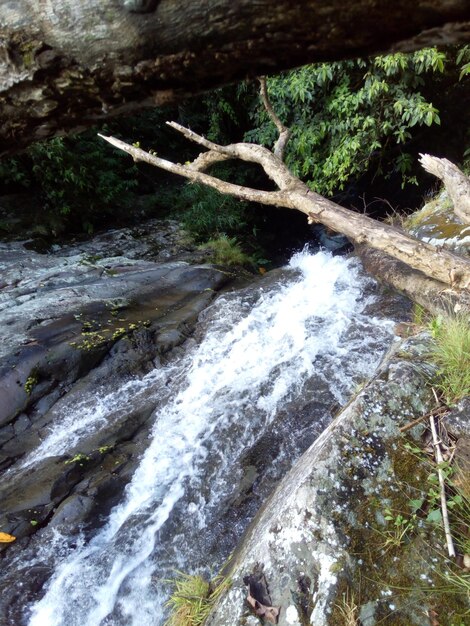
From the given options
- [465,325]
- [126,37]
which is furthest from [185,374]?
[126,37]

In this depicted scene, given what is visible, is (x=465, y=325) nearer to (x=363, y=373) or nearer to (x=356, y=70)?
(x=363, y=373)

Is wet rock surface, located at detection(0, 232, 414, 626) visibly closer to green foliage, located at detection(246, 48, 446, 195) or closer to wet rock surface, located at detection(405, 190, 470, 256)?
wet rock surface, located at detection(405, 190, 470, 256)

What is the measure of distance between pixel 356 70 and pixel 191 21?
7176 millimetres

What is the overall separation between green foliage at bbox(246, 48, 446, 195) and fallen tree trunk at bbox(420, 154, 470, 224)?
195cm

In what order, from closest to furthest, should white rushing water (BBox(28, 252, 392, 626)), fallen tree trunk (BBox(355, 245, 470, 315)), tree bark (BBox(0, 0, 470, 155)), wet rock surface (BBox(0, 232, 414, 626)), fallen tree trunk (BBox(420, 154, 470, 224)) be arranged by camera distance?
tree bark (BBox(0, 0, 470, 155)) < white rushing water (BBox(28, 252, 392, 626)) < wet rock surface (BBox(0, 232, 414, 626)) < fallen tree trunk (BBox(355, 245, 470, 315)) < fallen tree trunk (BBox(420, 154, 470, 224))

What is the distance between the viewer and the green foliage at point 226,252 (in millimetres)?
8102

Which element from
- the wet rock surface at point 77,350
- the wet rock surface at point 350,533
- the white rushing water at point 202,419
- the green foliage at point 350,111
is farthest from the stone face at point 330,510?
the green foliage at point 350,111

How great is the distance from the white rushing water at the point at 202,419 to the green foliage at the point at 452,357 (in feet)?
4.88

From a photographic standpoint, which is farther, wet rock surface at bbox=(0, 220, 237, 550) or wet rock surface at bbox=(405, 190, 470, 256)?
wet rock surface at bbox=(405, 190, 470, 256)

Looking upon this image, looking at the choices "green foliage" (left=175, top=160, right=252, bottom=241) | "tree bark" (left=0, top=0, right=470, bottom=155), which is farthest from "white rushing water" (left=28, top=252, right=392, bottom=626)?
"tree bark" (left=0, top=0, right=470, bottom=155)

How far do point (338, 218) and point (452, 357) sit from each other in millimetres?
2102

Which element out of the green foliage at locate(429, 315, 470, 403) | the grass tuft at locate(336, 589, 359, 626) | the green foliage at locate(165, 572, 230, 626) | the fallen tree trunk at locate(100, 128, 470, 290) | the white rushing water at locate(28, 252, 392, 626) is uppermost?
the fallen tree trunk at locate(100, 128, 470, 290)

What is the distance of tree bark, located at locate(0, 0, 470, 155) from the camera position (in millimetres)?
691

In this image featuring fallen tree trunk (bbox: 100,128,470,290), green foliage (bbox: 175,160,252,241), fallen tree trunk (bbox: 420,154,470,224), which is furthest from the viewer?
green foliage (bbox: 175,160,252,241)
